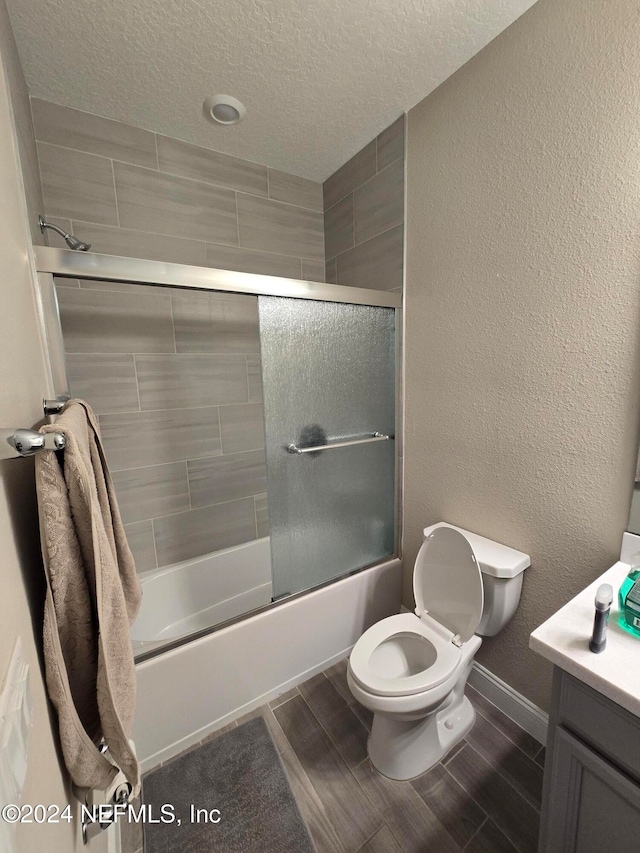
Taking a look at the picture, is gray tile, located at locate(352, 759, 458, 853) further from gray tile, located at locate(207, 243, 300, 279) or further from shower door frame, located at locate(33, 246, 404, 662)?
gray tile, located at locate(207, 243, 300, 279)

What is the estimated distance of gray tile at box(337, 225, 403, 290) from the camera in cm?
173

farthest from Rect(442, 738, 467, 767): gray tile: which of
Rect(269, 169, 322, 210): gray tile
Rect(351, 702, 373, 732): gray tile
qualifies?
Rect(269, 169, 322, 210): gray tile

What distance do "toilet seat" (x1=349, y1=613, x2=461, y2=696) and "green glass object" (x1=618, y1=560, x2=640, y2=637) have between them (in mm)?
595

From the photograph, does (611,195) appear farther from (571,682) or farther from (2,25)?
(2,25)

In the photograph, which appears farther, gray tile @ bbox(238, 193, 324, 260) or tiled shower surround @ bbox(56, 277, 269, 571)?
gray tile @ bbox(238, 193, 324, 260)

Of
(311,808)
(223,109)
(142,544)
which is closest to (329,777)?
(311,808)

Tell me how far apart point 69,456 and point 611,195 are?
1.51 metres

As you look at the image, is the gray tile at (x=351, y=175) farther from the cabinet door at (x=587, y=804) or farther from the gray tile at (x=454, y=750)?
the gray tile at (x=454, y=750)

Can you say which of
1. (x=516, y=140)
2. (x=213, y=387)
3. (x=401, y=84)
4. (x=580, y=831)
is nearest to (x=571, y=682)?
(x=580, y=831)

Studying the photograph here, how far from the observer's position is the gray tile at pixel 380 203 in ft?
5.50

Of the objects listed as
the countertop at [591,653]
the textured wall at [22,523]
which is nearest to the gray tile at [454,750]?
the countertop at [591,653]

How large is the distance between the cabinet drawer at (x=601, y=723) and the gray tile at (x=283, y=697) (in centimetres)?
118

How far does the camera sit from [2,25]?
37.9 inches

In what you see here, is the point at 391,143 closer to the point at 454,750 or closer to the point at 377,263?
the point at 377,263
